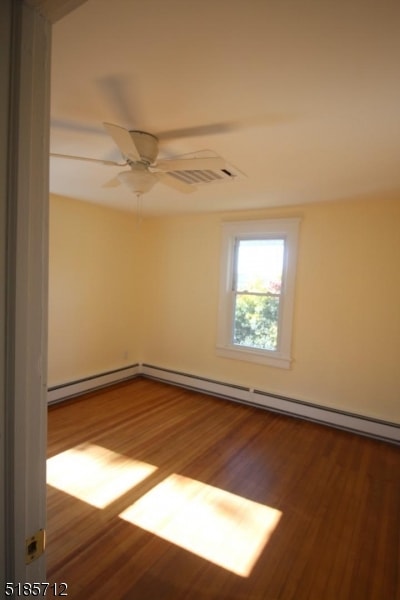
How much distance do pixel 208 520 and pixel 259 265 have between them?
2.70 meters

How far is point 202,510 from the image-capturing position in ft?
6.97

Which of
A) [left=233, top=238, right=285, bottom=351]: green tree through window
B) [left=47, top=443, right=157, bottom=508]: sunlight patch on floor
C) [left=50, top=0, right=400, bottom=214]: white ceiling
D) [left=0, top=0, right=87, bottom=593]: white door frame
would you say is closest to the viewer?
[left=0, top=0, right=87, bottom=593]: white door frame

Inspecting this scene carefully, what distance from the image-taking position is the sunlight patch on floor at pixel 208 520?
5.94 feet

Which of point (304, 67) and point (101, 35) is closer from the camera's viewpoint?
point (101, 35)

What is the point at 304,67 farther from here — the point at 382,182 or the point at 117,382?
the point at 117,382

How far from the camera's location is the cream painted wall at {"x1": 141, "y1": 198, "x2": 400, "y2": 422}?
315cm

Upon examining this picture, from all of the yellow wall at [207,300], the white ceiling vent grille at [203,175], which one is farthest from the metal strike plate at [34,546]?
the yellow wall at [207,300]

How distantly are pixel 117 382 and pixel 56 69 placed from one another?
3.86m

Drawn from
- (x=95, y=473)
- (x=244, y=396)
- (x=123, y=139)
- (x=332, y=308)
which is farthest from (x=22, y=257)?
(x=244, y=396)

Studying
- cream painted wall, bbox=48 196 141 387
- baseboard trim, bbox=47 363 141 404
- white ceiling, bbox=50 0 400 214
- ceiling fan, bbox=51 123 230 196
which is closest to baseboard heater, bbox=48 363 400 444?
baseboard trim, bbox=47 363 141 404

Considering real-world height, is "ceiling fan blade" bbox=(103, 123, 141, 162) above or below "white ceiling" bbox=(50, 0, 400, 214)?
below

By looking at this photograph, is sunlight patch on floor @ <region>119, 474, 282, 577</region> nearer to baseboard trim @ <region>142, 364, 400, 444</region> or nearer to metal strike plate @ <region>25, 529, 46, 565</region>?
metal strike plate @ <region>25, 529, 46, 565</region>

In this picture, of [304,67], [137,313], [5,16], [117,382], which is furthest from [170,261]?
[5,16]

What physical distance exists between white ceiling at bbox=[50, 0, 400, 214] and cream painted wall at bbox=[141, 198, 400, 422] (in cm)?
100
